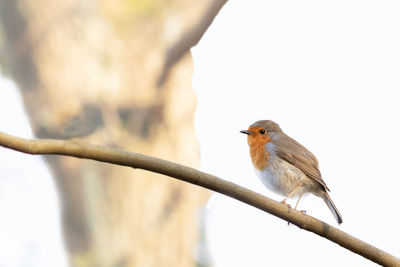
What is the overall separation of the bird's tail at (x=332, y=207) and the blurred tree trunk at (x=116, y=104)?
231cm

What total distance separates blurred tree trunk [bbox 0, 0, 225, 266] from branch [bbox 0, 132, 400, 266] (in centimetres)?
321

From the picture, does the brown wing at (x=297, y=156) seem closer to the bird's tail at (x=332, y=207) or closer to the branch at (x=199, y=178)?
the bird's tail at (x=332, y=207)

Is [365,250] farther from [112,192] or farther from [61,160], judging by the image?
[61,160]

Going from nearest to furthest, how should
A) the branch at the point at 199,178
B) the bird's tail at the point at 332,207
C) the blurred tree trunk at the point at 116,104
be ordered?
the branch at the point at 199,178
the bird's tail at the point at 332,207
the blurred tree trunk at the point at 116,104

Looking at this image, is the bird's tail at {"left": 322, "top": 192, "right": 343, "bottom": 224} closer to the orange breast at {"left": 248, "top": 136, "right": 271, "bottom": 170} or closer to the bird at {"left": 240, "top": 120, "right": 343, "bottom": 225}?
the bird at {"left": 240, "top": 120, "right": 343, "bottom": 225}

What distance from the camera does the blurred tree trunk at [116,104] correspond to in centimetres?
498

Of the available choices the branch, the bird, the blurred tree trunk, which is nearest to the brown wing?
the bird

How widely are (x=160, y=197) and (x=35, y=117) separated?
4.27ft

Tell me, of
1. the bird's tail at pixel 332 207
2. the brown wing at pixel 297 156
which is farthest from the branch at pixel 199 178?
the brown wing at pixel 297 156

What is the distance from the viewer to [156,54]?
5.29 m

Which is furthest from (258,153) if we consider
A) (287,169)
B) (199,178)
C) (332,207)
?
(199,178)

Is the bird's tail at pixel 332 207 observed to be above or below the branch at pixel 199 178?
above

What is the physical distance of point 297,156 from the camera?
3.06m

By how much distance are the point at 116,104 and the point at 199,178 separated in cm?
364
